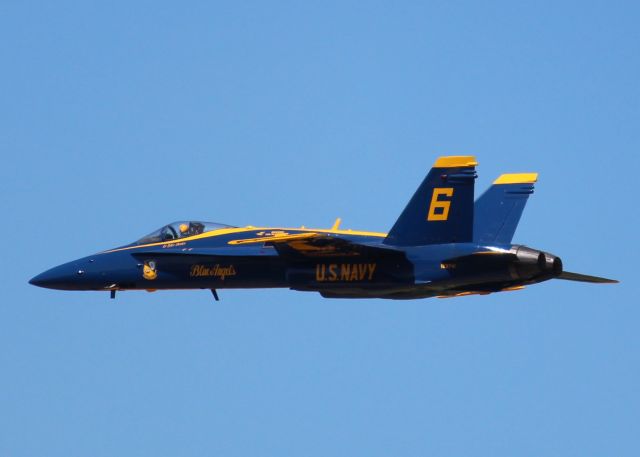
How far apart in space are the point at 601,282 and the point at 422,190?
6595 mm

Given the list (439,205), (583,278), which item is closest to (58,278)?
(439,205)

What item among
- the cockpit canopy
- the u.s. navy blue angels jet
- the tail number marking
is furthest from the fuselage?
the tail number marking

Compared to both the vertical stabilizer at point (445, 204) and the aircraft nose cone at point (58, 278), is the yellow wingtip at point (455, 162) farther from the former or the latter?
the aircraft nose cone at point (58, 278)

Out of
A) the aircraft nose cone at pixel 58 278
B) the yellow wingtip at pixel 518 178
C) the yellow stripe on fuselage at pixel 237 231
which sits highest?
the yellow wingtip at pixel 518 178

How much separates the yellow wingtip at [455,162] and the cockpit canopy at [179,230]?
6543mm

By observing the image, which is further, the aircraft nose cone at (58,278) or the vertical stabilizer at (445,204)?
the aircraft nose cone at (58,278)

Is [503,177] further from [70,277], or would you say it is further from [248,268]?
[70,277]

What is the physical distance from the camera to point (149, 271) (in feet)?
142

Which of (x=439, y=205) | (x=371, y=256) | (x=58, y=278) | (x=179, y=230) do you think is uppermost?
(x=439, y=205)

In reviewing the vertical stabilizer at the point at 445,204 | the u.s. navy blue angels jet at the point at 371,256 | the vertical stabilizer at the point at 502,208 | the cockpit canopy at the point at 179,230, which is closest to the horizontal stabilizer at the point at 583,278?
the u.s. navy blue angels jet at the point at 371,256

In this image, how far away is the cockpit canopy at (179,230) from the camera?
4334 cm

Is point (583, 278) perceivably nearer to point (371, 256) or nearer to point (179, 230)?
point (371, 256)

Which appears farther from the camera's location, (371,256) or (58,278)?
(58,278)

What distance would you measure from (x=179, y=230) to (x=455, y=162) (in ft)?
26.6
